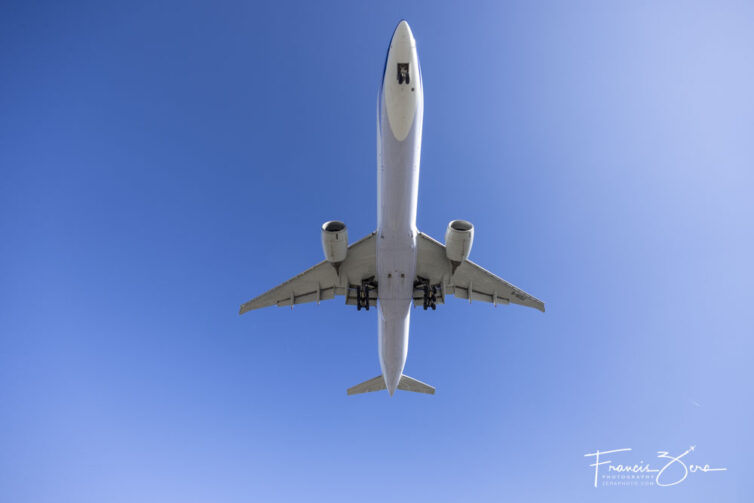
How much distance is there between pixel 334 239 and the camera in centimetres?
1478

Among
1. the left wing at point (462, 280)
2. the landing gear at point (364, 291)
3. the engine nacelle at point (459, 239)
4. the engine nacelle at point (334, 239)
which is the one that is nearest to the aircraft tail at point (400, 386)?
the left wing at point (462, 280)

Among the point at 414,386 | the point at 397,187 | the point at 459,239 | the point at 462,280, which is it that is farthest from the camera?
the point at 414,386

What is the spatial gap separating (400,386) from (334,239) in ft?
44.8

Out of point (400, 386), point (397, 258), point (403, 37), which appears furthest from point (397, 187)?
point (400, 386)

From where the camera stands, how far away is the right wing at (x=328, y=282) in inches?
668

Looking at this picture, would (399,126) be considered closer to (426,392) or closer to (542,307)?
(542,307)

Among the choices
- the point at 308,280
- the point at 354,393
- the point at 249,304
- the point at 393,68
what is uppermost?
the point at 393,68

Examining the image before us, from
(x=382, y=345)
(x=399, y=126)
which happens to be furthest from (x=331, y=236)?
(x=382, y=345)

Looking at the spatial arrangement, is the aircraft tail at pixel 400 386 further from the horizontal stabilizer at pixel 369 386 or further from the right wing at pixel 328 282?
the right wing at pixel 328 282

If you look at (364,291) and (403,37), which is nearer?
(403,37)

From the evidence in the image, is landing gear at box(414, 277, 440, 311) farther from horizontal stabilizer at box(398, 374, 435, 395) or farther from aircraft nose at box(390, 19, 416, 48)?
aircraft nose at box(390, 19, 416, 48)

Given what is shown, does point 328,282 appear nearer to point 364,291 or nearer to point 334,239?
point 364,291

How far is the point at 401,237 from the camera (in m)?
14.4

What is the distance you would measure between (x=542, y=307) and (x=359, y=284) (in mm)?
9287
